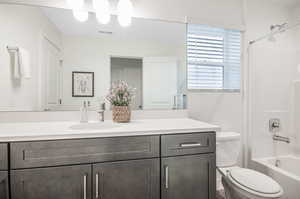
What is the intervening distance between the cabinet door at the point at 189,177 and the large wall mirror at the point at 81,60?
0.68 meters

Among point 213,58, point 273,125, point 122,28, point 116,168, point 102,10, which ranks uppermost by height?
point 102,10

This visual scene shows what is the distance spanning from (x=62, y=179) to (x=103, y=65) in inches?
40.3

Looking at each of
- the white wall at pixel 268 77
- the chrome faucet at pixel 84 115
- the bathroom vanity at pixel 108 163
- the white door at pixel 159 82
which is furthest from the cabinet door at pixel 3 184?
the white wall at pixel 268 77

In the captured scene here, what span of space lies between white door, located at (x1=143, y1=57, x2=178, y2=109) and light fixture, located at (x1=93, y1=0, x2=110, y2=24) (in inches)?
20.9

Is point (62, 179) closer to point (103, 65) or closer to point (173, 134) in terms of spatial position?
point (173, 134)

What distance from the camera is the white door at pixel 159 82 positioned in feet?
5.75

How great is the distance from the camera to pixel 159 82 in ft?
5.87

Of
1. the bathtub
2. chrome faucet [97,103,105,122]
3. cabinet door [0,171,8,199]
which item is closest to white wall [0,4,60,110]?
chrome faucet [97,103,105,122]

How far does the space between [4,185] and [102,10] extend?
4.94ft

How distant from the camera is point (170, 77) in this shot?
182 centimetres

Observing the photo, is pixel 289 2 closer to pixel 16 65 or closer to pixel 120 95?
pixel 120 95

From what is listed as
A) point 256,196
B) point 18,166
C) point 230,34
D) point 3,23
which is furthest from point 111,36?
point 256,196

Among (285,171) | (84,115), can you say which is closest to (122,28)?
(84,115)

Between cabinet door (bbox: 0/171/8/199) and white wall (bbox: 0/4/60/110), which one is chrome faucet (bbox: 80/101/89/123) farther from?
cabinet door (bbox: 0/171/8/199)
